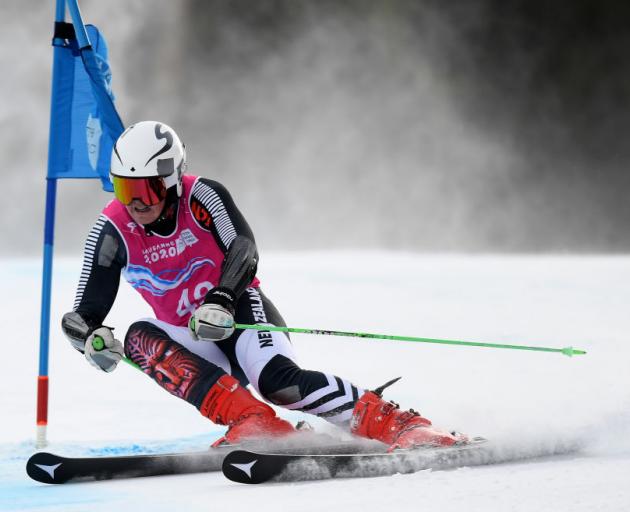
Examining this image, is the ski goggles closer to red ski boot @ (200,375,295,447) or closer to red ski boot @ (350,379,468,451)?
red ski boot @ (200,375,295,447)

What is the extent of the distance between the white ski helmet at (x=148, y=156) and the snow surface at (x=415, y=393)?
1.07 m

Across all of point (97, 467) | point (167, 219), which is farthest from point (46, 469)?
point (167, 219)

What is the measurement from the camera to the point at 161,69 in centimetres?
2075

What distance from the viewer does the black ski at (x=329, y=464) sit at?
2650 mm

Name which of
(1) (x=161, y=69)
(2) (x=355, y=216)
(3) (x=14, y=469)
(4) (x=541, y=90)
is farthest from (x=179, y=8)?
(3) (x=14, y=469)

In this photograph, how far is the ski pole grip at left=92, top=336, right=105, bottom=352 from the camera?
3082 mm

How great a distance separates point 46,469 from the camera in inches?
111

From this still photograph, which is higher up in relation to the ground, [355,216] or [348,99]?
[348,99]

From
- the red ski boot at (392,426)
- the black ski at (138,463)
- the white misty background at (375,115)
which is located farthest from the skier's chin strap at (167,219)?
the white misty background at (375,115)

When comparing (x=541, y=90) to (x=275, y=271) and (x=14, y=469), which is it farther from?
A: (x=14, y=469)

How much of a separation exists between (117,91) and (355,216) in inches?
243

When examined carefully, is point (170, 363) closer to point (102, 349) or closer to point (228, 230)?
point (102, 349)

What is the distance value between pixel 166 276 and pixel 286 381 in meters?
0.63

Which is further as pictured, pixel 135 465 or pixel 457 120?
pixel 457 120
